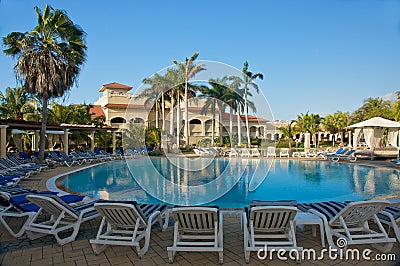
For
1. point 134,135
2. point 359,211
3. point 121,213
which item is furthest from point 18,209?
point 134,135

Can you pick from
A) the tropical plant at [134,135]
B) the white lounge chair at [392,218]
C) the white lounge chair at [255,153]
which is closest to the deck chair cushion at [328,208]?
the white lounge chair at [392,218]

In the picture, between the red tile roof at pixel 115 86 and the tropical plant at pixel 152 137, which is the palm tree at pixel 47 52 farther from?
the red tile roof at pixel 115 86

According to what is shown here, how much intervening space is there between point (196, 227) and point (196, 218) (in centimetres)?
19

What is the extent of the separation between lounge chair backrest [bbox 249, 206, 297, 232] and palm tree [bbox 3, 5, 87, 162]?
522 inches

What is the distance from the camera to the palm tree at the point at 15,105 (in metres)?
22.0

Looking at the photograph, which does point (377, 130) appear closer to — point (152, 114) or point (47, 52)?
point (47, 52)

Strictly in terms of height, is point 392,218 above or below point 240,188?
above

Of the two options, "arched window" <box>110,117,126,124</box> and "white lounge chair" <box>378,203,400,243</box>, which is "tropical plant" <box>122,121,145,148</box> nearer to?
"arched window" <box>110,117,126,124</box>

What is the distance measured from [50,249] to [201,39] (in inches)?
465

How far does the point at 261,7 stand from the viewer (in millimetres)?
11898

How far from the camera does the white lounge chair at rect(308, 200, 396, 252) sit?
340 centimetres

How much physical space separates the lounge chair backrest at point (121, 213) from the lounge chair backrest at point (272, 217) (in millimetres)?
1336

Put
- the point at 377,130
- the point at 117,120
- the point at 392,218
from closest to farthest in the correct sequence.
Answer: the point at 392,218 < the point at 377,130 < the point at 117,120

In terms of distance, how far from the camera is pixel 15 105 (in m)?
22.3
